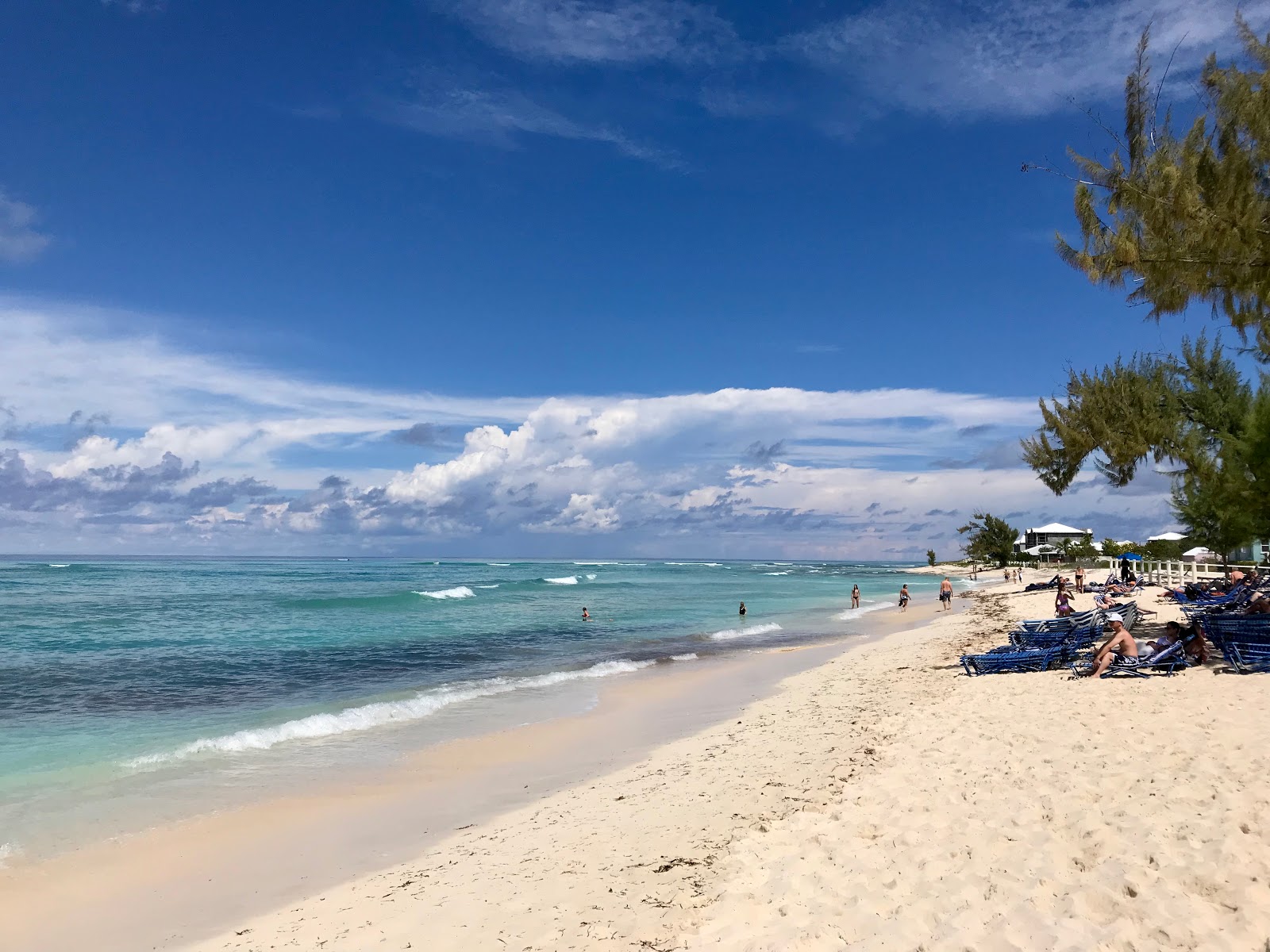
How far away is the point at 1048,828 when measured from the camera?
211 inches

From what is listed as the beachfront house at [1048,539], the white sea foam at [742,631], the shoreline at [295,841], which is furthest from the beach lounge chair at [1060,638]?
the beachfront house at [1048,539]

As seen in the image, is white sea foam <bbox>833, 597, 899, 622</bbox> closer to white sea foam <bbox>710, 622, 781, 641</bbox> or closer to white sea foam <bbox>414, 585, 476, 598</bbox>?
white sea foam <bbox>710, 622, 781, 641</bbox>

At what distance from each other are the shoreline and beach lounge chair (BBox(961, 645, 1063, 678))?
181 inches

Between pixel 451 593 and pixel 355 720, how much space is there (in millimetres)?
39549

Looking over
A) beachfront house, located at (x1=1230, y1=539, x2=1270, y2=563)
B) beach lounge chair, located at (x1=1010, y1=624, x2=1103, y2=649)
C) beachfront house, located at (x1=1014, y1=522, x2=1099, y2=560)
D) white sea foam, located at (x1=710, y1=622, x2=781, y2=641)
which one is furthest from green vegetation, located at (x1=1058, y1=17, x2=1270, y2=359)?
beachfront house, located at (x1=1014, y1=522, x2=1099, y2=560)

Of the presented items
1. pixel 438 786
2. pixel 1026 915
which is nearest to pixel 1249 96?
pixel 1026 915

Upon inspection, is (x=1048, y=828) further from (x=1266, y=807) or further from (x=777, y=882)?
(x=777, y=882)

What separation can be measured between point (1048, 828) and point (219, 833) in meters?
7.92

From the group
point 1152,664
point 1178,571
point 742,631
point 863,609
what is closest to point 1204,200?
point 1152,664

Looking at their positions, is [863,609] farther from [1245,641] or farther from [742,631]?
[1245,641]

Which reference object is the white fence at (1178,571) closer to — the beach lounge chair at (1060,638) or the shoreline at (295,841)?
the beach lounge chair at (1060,638)

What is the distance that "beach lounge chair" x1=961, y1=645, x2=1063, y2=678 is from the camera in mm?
13320

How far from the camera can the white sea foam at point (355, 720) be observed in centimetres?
1173

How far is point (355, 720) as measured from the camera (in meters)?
13.7
